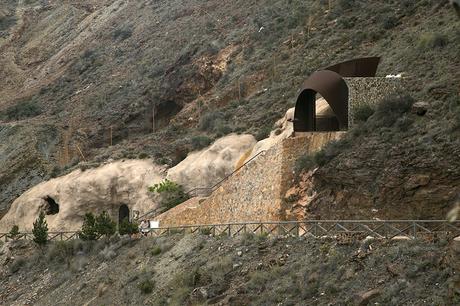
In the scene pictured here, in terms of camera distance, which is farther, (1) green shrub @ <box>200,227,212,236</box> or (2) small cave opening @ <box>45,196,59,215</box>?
(2) small cave opening @ <box>45,196,59,215</box>

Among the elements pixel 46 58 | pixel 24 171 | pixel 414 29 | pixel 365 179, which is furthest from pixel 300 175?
pixel 46 58

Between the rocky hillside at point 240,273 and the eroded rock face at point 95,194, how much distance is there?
23.7 ft

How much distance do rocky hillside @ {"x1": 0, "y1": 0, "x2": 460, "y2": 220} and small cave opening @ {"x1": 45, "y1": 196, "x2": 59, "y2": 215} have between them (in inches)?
139

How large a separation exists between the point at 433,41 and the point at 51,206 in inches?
1112

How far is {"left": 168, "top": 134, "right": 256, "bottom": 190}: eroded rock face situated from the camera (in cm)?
3781

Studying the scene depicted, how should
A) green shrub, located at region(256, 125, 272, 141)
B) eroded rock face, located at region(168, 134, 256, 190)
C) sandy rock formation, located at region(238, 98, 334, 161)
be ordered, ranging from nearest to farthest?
sandy rock formation, located at region(238, 98, 334, 161) < eroded rock face, located at region(168, 134, 256, 190) < green shrub, located at region(256, 125, 272, 141)

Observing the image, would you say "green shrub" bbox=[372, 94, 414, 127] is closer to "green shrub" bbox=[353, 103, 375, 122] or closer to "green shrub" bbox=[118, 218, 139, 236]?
"green shrub" bbox=[353, 103, 375, 122]

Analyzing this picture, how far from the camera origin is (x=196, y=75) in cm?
5531

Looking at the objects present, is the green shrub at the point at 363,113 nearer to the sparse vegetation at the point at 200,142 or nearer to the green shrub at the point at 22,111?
the sparse vegetation at the point at 200,142

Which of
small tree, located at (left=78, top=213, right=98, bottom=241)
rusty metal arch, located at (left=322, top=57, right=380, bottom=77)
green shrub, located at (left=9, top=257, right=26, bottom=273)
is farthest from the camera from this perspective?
green shrub, located at (left=9, top=257, right=26, bottom=273)

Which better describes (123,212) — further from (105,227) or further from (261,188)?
(261,188)

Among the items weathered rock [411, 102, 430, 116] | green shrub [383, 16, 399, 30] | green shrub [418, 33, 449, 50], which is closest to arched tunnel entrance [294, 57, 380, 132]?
green shrub [418, 33, 449, 50]

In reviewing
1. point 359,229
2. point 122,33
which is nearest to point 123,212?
point 359,229

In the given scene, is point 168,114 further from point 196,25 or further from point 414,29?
point 414,29
